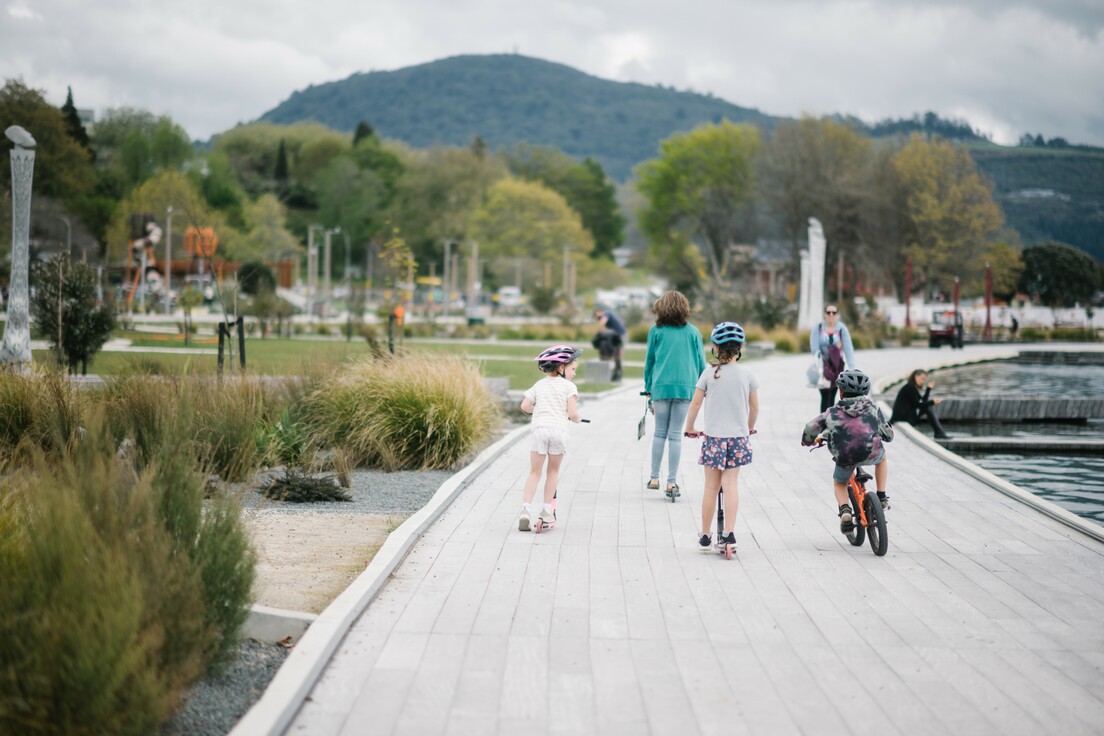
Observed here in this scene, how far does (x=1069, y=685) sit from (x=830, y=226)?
254 feet

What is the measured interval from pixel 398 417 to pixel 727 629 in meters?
6.75

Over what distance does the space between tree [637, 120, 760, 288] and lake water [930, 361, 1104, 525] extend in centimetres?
5799

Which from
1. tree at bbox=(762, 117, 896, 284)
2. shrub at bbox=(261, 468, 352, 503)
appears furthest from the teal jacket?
tree at bbox=(762, 117, 896, 284)

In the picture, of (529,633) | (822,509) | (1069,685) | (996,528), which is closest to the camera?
(1069,685)

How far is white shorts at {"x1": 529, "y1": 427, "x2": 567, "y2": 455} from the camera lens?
840cm

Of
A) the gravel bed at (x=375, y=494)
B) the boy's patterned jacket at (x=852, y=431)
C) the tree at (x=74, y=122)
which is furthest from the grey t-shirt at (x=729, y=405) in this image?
the tree at (x=74, y=122)

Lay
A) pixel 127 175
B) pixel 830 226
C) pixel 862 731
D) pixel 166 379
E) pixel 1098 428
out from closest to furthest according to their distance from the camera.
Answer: pixel 862 731
pixel 166 379
pixel 1098 428
pixel 830 226
pixel 127 175

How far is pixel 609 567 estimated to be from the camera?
285 inches

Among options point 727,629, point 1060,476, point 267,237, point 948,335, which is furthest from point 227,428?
point 267,237

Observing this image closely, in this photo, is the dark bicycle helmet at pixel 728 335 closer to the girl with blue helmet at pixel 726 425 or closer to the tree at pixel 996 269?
the girl with blue helmet at pixel 726 425

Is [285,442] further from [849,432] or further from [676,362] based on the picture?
[849,432]

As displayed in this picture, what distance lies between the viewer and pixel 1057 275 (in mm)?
106125

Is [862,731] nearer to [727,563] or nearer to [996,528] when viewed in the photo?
[727,563]

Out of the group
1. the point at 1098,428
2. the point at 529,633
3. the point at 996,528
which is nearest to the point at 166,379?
the point at 529,633
